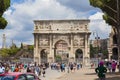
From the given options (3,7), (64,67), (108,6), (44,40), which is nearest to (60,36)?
(44,40)

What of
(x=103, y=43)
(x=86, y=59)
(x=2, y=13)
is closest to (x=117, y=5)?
(x=2, y=13)

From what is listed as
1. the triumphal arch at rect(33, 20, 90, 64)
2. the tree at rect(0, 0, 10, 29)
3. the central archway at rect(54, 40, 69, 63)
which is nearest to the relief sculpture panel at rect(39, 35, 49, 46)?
the triumphal arch at rect(33, 20, 90, 64)

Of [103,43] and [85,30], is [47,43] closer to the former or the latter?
[85,30]

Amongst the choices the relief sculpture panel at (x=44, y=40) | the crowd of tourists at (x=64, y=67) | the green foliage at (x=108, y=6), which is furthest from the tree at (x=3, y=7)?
the relief sculpture panel at (x=44, y=40)

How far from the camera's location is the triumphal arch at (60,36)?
87500mm

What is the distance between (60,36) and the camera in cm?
8862

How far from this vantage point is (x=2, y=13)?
30.2m

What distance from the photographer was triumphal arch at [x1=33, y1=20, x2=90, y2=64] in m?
87.5

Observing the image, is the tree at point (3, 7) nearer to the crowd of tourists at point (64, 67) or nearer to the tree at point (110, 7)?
the tree at point (110, 7)

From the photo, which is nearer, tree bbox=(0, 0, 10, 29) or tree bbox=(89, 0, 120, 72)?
tree bbox=(0, 0, 10, 29)

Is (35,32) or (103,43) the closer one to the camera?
(35,32)

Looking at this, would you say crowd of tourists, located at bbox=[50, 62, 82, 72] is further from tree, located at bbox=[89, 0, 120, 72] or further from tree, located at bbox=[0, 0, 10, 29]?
tree, located at bbox=[0, 0, 10, 29]

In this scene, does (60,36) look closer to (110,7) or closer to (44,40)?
(44,40)

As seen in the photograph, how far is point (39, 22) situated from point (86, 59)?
1331cm
